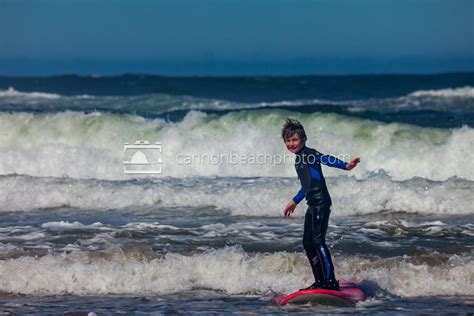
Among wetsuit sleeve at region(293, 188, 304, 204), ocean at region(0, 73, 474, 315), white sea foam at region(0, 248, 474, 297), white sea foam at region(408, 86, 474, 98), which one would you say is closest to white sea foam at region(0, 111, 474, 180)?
ocean at region(0, 73, 474, 315)

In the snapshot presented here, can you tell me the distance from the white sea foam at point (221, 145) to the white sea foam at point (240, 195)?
270 centimetres

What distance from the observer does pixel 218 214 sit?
13438mm

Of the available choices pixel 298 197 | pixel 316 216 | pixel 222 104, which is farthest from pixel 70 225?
pixel 222 104

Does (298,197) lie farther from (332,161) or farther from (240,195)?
(240,195)

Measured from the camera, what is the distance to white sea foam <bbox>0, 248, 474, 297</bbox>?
9.52 m

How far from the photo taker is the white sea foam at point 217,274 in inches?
375

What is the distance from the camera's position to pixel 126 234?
11.7 m

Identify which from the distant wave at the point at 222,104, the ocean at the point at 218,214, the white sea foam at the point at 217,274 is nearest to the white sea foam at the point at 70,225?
the ocean at the point at 218,214

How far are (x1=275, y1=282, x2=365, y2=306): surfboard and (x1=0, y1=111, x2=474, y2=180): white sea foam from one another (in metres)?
8.43

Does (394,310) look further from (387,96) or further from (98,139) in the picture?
(387,96)

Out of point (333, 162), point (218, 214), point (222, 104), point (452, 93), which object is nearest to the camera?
point (333, 162)

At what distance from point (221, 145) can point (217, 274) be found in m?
9.91

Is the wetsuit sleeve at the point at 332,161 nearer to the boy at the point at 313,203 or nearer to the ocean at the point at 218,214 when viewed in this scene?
the boy at the point at 313,203

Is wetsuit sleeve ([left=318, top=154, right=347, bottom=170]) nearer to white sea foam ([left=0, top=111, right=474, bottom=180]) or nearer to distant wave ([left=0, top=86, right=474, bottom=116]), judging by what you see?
white sea foam ([left=0, top=111, right=474, bottom=180])
